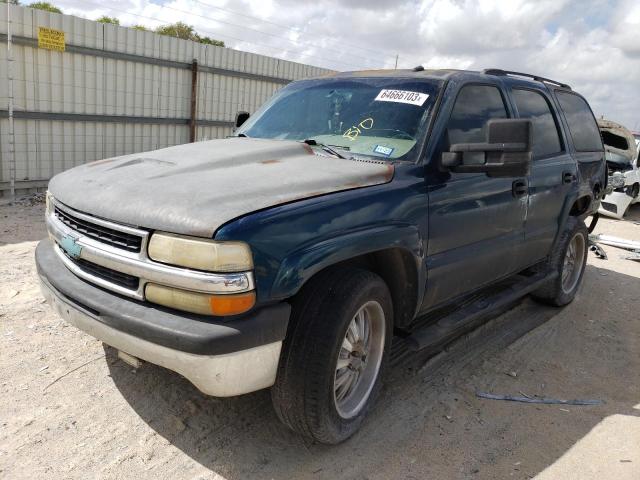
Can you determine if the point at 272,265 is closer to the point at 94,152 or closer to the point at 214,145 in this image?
the point at 214,145

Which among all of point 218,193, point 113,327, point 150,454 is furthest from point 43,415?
point 218,193

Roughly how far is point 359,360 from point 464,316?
3.51ft

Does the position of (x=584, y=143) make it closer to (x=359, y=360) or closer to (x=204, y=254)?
(x=359, y=360)

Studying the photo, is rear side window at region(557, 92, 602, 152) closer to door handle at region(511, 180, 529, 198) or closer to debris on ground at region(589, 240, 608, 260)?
door handle at region(511, 180, 529, 198)

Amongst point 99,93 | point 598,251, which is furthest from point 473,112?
point 99,93

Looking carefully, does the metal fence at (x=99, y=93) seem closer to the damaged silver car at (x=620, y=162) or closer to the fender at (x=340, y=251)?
the fender at (x=340, y=251)

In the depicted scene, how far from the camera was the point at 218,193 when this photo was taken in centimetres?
247

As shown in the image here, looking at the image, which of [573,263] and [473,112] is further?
[573,263]

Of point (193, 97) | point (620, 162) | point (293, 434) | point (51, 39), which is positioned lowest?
point (293, 434)

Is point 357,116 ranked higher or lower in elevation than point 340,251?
higher

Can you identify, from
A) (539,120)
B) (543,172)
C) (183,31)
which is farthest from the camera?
(183,31)

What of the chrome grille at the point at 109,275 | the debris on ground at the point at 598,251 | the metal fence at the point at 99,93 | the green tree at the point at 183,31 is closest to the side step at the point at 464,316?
the chrome grille at the point at 109,275

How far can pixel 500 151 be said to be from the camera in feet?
10.1

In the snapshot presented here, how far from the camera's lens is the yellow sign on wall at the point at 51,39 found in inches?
316
